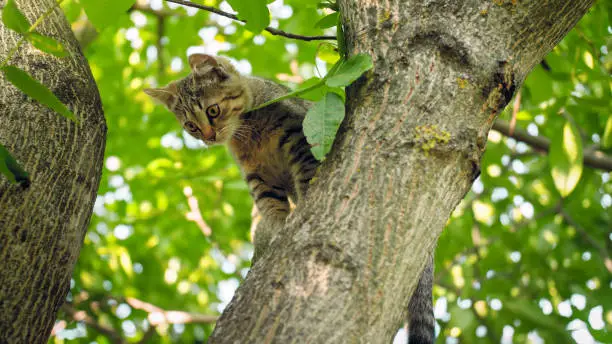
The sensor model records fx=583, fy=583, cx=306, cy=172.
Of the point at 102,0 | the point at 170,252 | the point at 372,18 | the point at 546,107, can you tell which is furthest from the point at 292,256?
the point at 170,252

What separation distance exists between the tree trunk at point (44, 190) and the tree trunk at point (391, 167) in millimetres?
672

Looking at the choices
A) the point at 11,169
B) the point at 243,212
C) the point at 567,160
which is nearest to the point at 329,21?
the point at 11,169

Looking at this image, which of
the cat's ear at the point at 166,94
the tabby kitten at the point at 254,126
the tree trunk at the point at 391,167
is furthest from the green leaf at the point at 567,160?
the cat's ear at the point at 166,94

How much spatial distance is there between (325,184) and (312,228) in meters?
0.16

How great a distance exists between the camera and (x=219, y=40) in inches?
214

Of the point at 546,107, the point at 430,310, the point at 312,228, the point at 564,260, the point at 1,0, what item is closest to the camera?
the point at 312,228

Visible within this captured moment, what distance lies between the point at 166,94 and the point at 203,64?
433 millimetres

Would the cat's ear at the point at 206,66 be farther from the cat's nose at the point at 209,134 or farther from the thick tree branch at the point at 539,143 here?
the thick tree branch at the point at 539,143

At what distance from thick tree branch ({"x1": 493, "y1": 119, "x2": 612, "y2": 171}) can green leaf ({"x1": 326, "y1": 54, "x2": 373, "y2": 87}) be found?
2965 millimetres

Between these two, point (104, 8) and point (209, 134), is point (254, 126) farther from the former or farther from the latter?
point (104, 8)

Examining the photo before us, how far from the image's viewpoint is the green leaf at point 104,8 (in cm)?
208

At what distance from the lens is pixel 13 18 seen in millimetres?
1635

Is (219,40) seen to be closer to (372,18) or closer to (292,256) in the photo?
(372,18)

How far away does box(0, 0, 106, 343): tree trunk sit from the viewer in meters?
1.83
